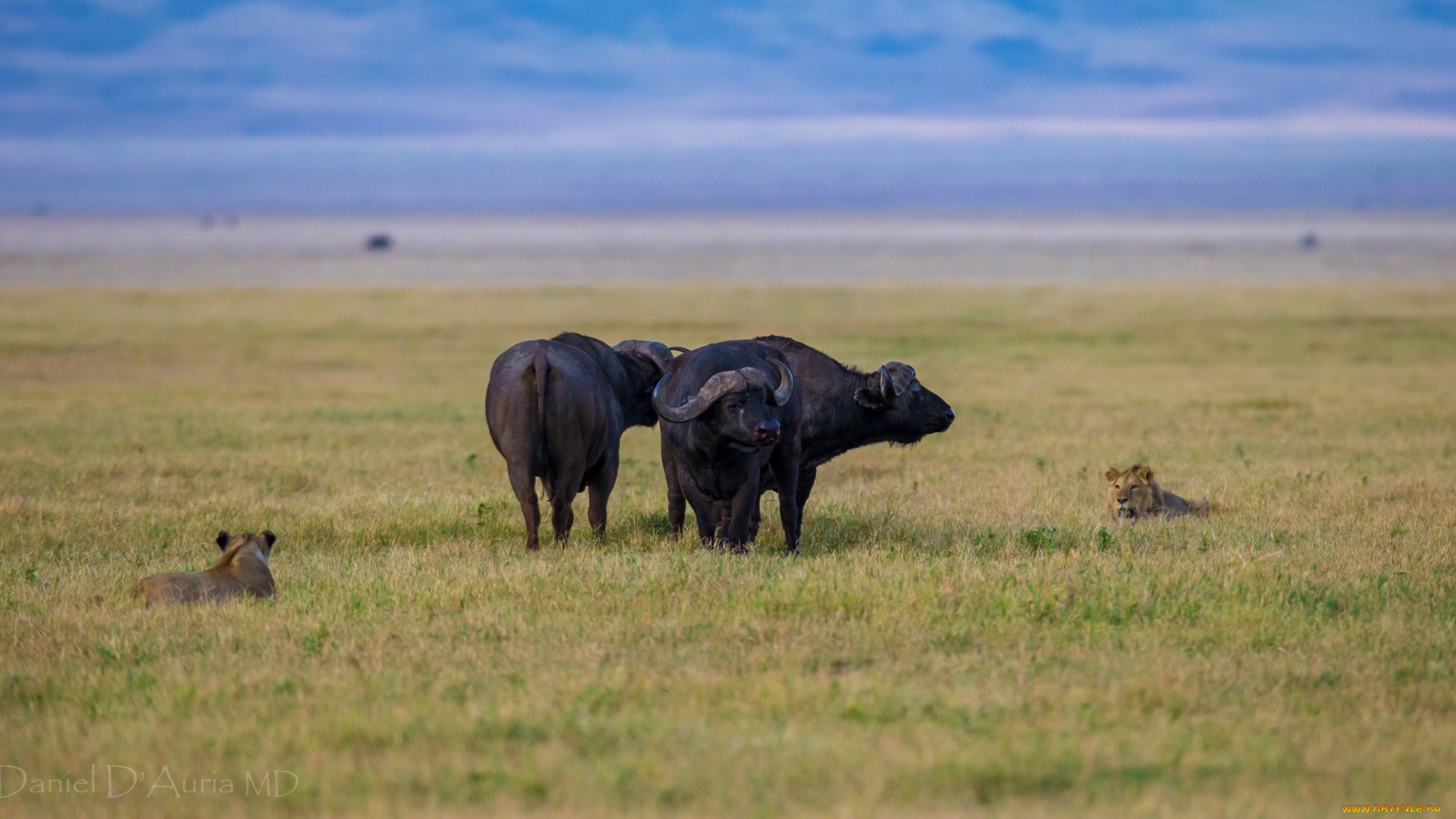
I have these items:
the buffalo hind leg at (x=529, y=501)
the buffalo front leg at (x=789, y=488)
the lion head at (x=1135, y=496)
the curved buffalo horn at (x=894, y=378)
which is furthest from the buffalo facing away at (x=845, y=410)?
the lion head at (x=1135, y=496)

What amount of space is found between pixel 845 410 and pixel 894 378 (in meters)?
0.54

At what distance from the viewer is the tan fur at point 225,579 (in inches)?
380

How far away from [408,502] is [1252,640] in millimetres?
8451

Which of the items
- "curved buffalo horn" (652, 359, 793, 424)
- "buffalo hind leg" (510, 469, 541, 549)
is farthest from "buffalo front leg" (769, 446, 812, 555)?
"buffalo hind leg" (510, 469, 541, 549)

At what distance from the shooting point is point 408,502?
46.6ft

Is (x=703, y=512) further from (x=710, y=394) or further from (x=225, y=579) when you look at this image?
(x=225, y=579)

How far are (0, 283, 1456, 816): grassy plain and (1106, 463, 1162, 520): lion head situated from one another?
0.66m

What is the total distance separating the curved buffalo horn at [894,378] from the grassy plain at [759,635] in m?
1.26

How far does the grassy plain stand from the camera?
20.8 feet

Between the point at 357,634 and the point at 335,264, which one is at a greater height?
the point at 335,264

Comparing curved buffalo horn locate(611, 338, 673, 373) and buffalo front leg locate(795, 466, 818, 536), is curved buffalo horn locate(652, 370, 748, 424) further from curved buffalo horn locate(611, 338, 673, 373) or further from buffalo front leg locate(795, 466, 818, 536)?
curved buffalo horn locate(611, 338, 673, 373)

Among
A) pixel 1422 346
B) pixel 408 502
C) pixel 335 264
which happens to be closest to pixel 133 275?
pixel 335 264

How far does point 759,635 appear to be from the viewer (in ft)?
28.5

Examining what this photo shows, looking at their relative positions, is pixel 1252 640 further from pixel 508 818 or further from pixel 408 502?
pixel 408 502
